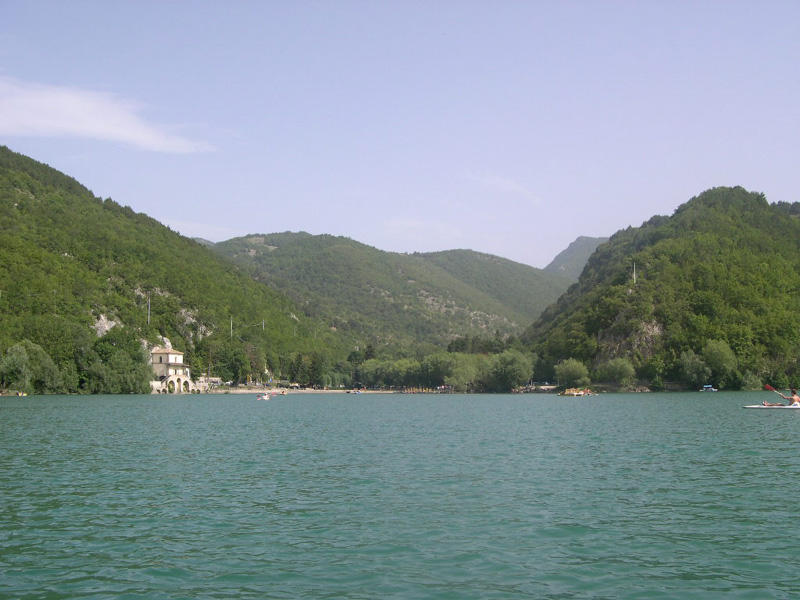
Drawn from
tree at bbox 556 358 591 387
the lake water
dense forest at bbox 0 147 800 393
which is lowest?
the lake water

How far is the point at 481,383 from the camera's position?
186875 mm

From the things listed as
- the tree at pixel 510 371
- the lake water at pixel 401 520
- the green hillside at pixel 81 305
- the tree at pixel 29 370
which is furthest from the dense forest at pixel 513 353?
the lake water at pixel 401 520

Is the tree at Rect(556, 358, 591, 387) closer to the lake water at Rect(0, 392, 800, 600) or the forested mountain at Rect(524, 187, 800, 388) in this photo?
the forested mountain at Rect(524, 187, 800, 388)

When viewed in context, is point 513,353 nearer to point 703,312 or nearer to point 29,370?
point 703,312

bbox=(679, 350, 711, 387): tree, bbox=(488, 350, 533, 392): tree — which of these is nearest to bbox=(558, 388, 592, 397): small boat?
bbox=(679, 350, 711, 387): tree

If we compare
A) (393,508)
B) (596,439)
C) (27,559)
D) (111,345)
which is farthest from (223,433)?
(111,345)

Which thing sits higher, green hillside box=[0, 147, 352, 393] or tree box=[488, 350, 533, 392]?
green hillside box=[0, 147, 352, 393]

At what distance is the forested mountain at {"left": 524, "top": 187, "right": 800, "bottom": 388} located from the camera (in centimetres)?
14750

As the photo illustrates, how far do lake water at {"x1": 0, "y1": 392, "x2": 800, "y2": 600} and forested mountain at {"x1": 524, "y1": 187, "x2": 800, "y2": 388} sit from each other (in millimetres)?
112135

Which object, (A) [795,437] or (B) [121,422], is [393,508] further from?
(B) [121,422]

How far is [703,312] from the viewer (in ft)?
530

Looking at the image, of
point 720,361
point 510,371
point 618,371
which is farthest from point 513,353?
point 720,361

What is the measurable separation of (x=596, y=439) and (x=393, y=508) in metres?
26.1

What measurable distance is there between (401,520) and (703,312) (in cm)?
15416
